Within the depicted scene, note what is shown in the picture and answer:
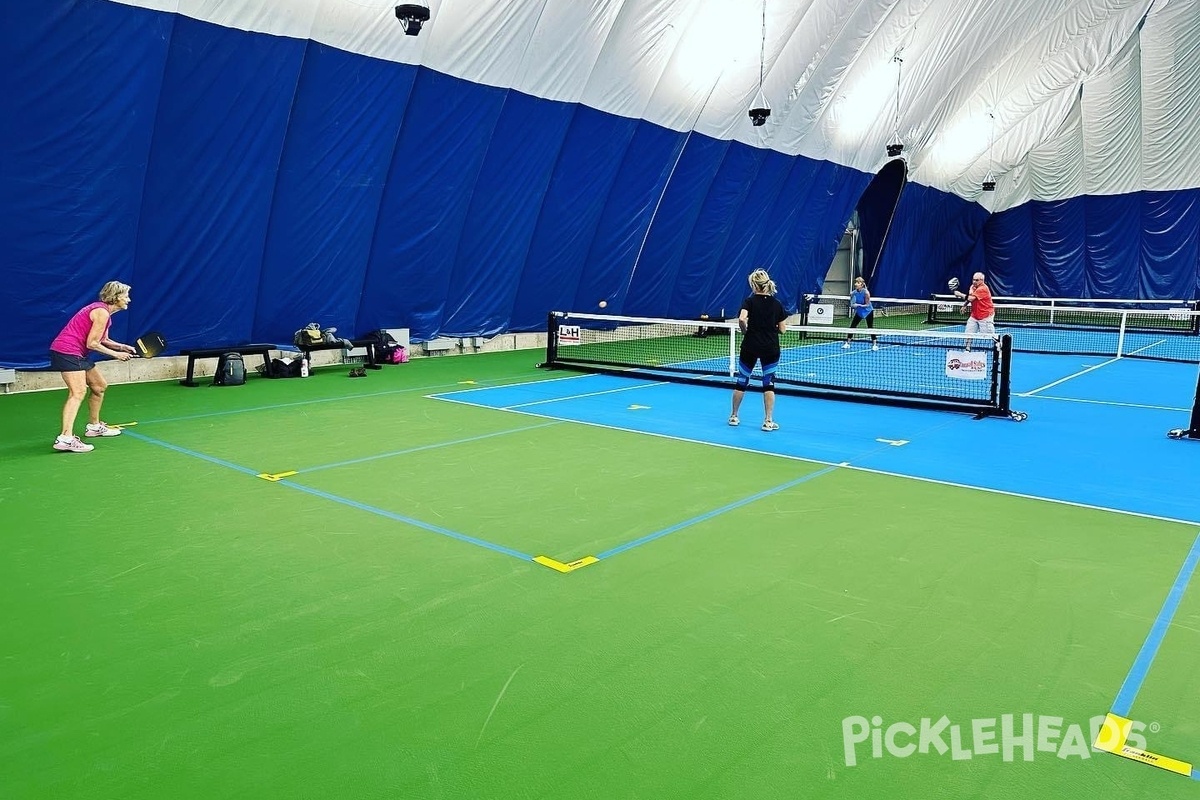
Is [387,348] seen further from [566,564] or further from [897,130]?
[897,130]

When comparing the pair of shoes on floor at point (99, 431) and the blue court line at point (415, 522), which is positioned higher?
the pair of shoes on floor at point (99, 431)

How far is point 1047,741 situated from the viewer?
3.11 meters

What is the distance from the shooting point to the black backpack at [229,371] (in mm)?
12352

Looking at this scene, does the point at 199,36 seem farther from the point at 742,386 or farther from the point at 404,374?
the point at 742,386

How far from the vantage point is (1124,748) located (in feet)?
10.0

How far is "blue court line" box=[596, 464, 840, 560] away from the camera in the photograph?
525 centimetres

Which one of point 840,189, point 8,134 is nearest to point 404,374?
point 8,134

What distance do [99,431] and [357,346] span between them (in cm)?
641

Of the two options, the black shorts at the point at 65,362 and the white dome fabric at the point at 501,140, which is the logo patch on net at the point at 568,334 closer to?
the white dome fabric at the point at 501,140

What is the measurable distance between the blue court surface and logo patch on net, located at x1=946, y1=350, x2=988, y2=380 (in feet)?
1.65

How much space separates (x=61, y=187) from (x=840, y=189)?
1972 cm

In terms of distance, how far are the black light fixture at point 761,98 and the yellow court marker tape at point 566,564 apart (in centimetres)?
1343

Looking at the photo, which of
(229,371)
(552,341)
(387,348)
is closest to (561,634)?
(229,371)

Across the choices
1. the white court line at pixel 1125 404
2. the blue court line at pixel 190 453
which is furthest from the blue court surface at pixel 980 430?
the blue court line at pixel 190 453
